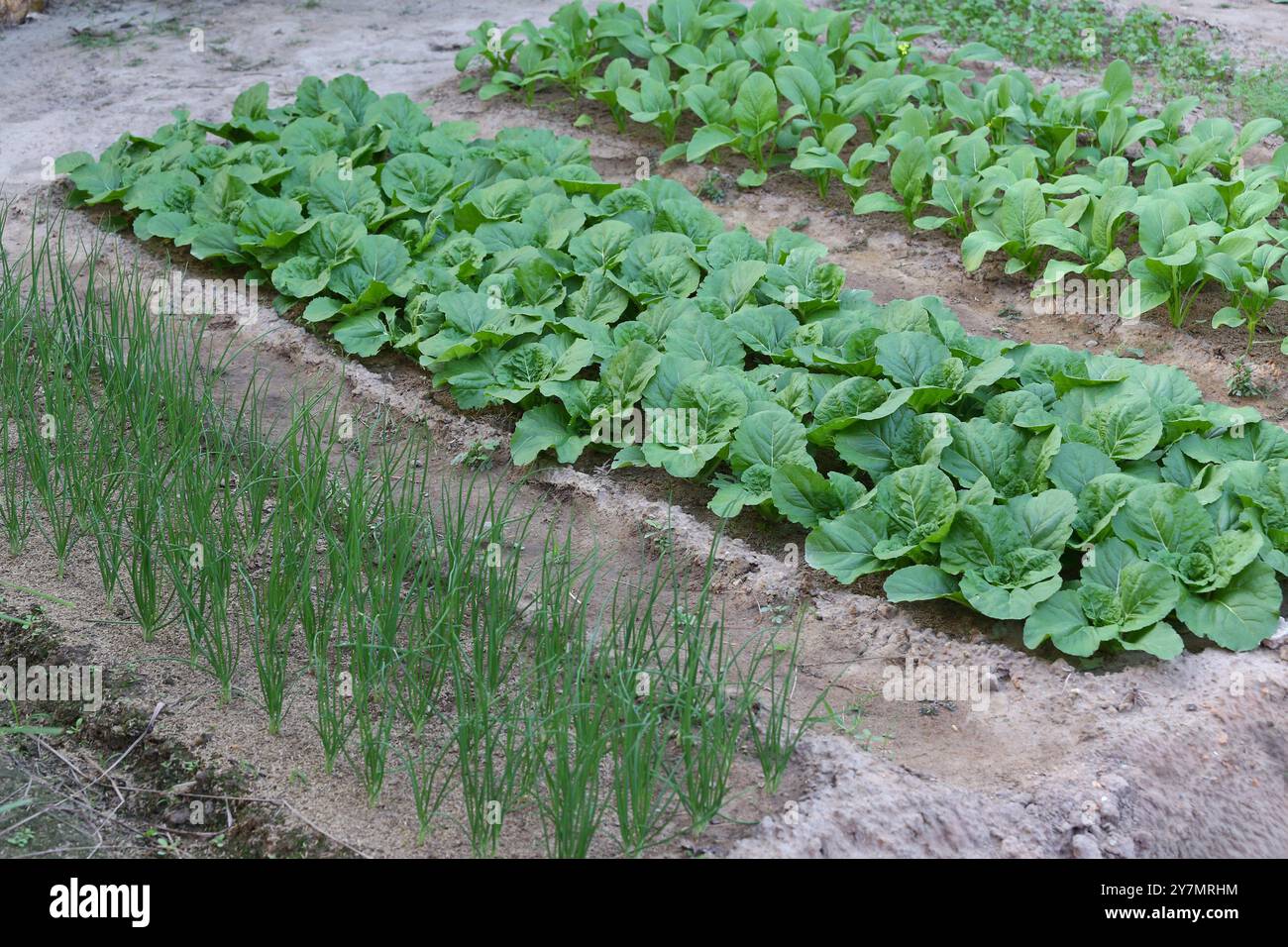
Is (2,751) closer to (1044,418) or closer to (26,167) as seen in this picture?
(1044,418)

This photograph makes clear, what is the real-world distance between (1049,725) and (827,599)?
26.9 inches

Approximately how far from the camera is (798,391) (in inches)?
154

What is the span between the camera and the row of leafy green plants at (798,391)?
3.29 meters

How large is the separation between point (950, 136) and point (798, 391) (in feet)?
7.13

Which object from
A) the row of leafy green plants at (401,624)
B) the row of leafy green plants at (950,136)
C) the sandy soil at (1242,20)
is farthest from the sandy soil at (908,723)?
the sandy soil at (1242,20)

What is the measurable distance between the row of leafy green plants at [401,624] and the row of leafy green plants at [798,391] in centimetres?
50

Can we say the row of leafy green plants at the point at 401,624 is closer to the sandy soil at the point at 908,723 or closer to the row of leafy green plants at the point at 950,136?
the sandy soil at the point at 908,723

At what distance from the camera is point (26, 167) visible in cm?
589

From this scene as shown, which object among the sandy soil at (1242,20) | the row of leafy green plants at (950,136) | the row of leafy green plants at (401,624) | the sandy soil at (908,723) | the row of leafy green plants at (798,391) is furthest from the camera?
the sandy soil at (1242,20)

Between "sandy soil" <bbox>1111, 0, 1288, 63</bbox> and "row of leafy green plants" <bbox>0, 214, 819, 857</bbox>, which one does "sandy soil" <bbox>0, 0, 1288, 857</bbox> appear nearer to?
"row of leafy green plants" <bbox>0, 214, 819, 857</bbox>

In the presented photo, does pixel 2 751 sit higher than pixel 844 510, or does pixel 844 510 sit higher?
pixel 844 510

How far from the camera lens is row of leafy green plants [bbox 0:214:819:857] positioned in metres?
2.52

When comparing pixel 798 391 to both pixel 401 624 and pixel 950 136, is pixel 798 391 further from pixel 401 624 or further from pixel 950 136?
pixel 950 136
